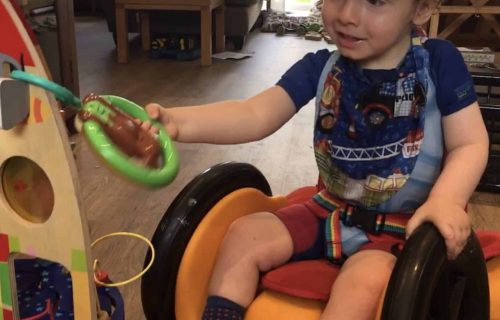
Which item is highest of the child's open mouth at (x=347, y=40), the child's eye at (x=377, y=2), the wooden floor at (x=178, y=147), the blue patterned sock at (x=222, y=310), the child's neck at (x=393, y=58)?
the child's eye at (x=377, y=2)

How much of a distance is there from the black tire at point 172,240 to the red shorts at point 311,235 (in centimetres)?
10

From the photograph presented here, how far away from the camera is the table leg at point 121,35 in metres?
2.98

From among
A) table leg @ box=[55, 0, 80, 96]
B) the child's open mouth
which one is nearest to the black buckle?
the child's open mouth

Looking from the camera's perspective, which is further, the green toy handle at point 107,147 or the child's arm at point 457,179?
the child's arm at point 457,179

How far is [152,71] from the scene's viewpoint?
9.25 ft

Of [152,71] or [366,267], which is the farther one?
[152,71]

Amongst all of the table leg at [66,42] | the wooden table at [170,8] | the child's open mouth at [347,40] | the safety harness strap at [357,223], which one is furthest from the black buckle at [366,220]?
the wooden table at [170,8]

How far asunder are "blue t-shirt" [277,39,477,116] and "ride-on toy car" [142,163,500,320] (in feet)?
0.45

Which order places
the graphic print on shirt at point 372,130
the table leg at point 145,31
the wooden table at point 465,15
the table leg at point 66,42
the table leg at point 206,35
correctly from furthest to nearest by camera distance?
the table leg at point 145,31
the table leg at point 206,35
the wooden table at point 465,15
the table leg at point 66,42
the graphic print on shirt at point 372,130

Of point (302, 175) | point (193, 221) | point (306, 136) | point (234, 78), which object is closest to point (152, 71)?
point (234, 78)

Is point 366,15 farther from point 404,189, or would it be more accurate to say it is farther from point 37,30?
point 37,30

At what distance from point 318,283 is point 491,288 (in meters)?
0.21

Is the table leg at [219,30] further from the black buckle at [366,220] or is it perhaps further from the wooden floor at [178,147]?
the black buckle at [366,220]

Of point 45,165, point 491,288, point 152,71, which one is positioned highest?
point 45,165
